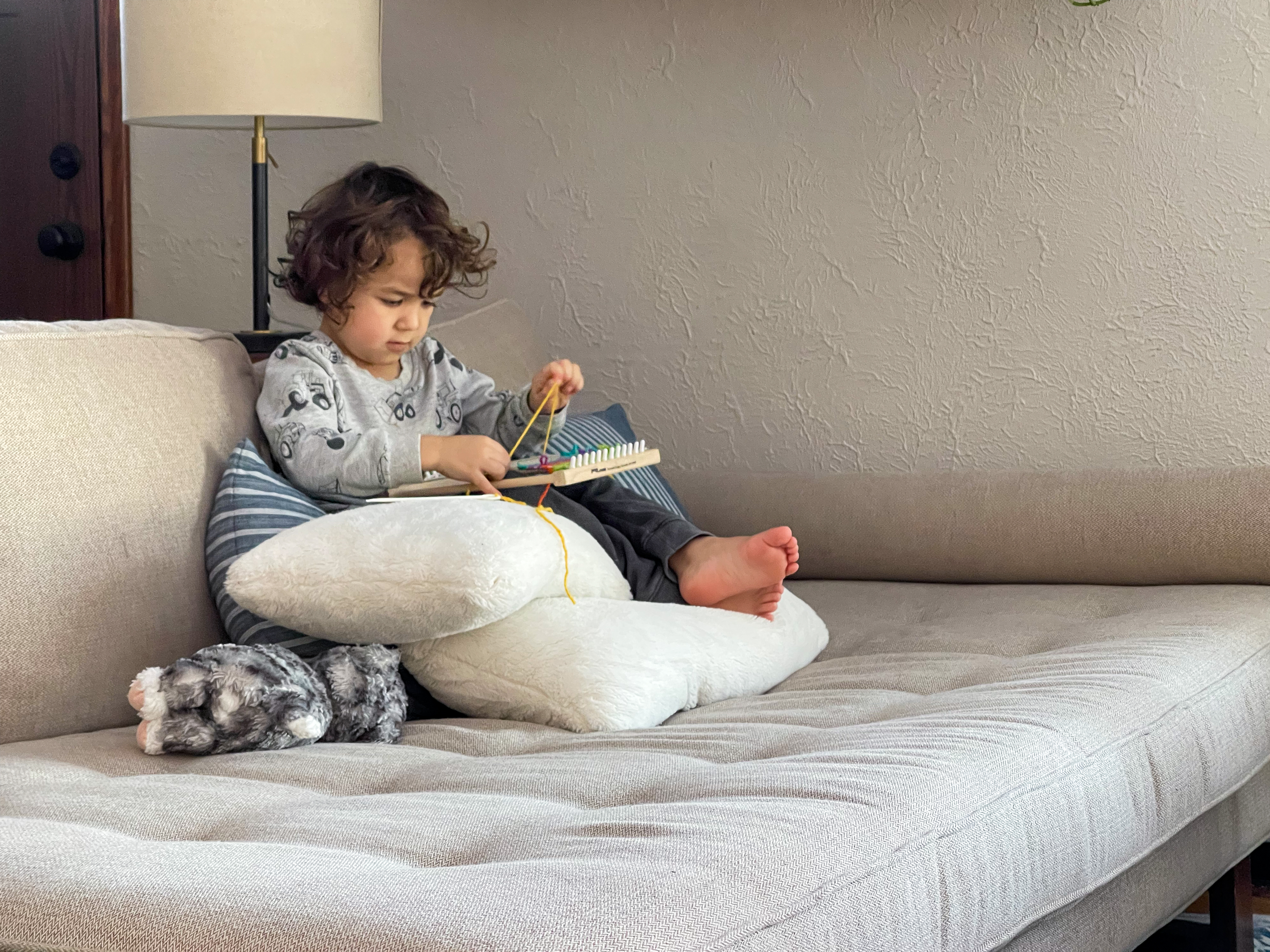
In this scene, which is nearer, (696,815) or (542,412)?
(696,815)

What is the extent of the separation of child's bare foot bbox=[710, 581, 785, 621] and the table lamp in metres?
0.81

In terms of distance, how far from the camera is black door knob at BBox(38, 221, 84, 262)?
259 cm

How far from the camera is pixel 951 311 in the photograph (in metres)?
2.16

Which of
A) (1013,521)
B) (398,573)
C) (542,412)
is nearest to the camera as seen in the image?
(398,573)

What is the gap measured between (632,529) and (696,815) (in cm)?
78

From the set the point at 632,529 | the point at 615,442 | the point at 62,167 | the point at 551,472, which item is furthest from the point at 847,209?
the point at 62,167

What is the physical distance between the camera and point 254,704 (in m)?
1.07

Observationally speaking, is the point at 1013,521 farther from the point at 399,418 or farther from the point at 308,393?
the point at 308,393

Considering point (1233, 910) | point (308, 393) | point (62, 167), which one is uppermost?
point (62, 167)

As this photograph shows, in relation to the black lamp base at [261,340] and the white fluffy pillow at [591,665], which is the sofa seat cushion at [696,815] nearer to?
the white fluffy pillow at [591,665]

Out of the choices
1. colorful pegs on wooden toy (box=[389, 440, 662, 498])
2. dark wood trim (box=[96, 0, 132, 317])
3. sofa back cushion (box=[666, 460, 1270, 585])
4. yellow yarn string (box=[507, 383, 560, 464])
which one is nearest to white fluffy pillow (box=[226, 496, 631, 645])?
colorful pegs on wooden toy (box=[389, 440, 662, 498])

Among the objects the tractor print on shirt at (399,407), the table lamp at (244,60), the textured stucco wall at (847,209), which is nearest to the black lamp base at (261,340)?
the table lamp at (244,60)

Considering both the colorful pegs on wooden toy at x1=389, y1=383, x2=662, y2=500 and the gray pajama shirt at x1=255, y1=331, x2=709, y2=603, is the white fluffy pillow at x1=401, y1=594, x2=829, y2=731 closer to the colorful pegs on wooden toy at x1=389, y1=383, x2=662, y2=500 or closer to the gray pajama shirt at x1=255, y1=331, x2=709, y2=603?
the colorful pegs on wooden toy at x1=389, y1=383, x2=662, y2=500

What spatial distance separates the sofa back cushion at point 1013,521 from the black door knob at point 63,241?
4.50 feet
